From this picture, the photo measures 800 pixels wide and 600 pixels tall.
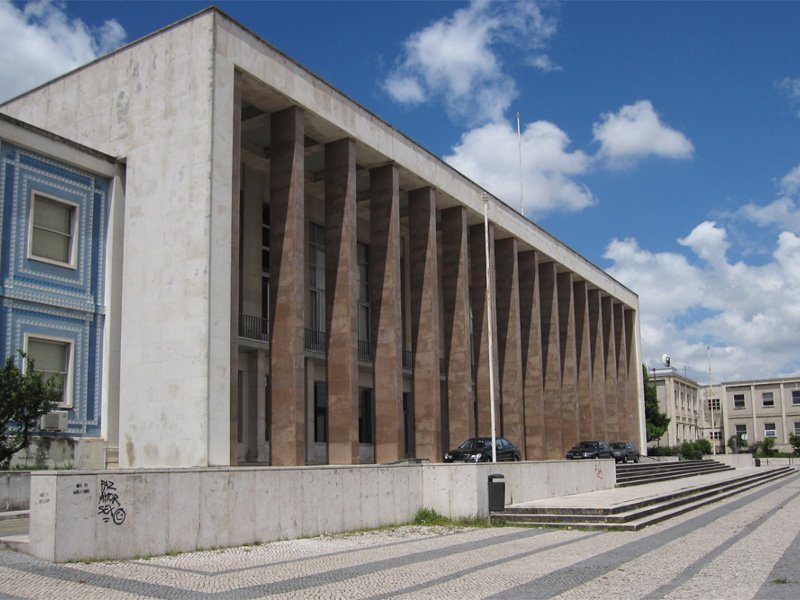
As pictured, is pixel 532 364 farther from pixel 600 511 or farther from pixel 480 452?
pixel 600 511

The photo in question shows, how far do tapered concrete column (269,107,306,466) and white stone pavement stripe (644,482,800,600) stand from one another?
41.1 feet

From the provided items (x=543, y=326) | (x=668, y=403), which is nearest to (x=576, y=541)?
(x=543, y=326)

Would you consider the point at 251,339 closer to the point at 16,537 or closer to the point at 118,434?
the point at 118,434

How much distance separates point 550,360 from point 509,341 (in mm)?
6699

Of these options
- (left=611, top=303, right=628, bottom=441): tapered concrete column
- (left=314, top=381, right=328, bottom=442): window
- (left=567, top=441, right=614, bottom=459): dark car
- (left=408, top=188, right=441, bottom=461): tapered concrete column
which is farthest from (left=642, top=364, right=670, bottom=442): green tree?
(left=314, top=381, right=328, bottom=442): window

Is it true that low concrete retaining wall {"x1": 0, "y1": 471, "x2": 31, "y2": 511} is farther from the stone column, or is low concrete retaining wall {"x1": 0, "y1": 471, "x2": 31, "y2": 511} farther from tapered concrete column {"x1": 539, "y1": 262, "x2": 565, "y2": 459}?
the stone column

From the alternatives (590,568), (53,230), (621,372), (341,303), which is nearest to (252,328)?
(341,303)

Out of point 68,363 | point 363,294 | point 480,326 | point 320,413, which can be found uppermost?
point 363,294

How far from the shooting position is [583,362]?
52.3 metres

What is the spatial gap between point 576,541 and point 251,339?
16689 millimetres

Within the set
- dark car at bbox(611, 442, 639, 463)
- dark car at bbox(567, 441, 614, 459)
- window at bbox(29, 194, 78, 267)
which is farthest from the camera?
dark car at bbox(611, 442, 639, 463)

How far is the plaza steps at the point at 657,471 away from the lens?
110 ft

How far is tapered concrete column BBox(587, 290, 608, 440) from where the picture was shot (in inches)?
2125

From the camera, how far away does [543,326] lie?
48312 millimetres
